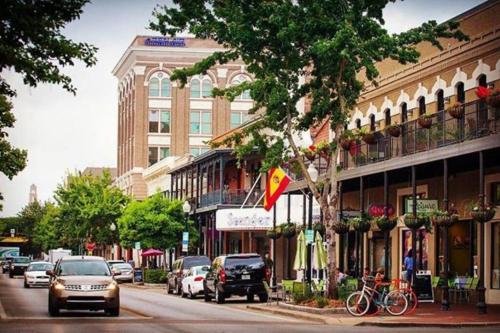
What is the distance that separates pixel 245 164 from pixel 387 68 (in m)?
24.7

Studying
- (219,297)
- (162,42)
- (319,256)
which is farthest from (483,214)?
(162,42)

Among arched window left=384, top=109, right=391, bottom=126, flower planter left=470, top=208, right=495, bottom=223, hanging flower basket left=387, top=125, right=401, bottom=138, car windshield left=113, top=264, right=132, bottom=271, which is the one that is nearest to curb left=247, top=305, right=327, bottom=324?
flower planter left=470, top=208, right=495, bottom=223

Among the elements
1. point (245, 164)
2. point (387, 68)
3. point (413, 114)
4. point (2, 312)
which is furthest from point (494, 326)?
point (245, 164)

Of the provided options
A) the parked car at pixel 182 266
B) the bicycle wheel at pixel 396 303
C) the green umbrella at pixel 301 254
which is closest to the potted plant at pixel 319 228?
the green umbrella at pixel 301 254

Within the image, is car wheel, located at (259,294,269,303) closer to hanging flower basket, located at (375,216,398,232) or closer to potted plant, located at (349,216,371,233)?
potted plant, located at (349,216,371,233)

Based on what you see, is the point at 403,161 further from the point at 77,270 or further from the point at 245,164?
the point at 245,164

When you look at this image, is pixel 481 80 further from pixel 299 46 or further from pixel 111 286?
pixel 111 286

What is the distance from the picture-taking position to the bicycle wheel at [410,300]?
102ft

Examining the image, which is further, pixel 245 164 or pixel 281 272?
pixel 245 164

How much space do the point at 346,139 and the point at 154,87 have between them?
247ft

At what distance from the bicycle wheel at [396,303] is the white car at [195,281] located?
626 inches

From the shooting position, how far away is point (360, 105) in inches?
1879

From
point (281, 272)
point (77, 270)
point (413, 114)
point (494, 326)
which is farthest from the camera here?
point (281, 272)

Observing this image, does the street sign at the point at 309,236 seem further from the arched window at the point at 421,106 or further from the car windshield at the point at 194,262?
the car windshield at the point at 194,262
